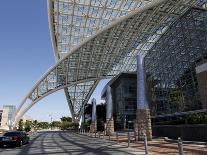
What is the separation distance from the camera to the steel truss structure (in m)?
42.5

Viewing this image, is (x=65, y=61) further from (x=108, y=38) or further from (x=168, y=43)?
(x=168, y=43)

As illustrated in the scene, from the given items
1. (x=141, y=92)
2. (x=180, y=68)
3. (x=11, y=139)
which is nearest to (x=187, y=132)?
(x=141, y=92)

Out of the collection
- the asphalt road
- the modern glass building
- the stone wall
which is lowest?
the asphalt road

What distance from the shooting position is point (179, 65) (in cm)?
4016

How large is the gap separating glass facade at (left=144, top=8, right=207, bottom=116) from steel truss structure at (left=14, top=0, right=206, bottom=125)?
3.48 m

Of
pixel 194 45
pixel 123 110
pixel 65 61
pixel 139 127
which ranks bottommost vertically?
pixel 139 127

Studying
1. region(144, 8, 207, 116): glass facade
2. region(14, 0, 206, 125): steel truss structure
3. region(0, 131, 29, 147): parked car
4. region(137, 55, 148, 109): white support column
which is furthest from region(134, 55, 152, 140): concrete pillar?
region(14, 0, 206, 125): steel truss structure

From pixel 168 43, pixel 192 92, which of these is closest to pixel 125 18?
pixel 168 43

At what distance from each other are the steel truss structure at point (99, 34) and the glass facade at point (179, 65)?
11.4ft

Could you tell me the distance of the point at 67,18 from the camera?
47.1m

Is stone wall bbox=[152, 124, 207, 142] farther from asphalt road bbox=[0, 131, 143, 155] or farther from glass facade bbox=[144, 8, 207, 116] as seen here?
glass facade bbox=[144, 8, 207, 116]

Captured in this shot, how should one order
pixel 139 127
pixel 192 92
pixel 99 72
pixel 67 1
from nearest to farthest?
pixel 139 127
pixel 192 92
pixel 67 1
pixel 99 72

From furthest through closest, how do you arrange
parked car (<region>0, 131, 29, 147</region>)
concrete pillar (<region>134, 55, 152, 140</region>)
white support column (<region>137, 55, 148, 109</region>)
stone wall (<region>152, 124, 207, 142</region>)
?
white support column (<region>137, 55, 148, 109</region>) → concrete pillar (<region>134, 55, 152, 140</region>) → parked car (<region>0, 131, 29, 147</region>) → stone wall (<region>152, 124, 207, 142</region>)

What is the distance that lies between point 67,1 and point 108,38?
44.7 ft
